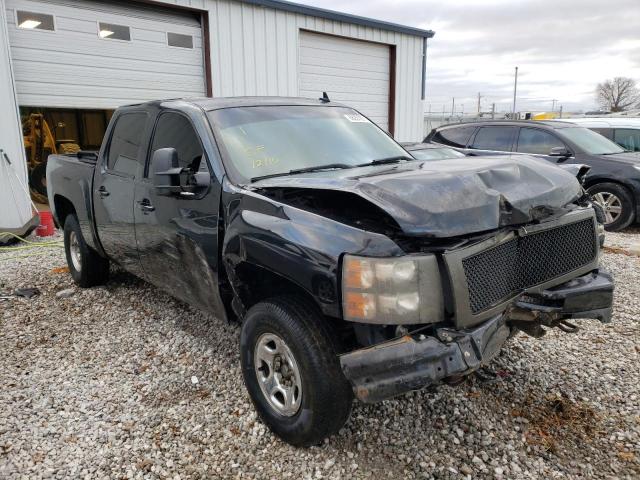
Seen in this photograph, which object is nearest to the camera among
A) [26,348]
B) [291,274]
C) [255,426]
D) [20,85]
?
[291,274]

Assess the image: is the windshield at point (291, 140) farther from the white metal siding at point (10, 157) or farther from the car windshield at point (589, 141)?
the white metal siding at point (10, 157)

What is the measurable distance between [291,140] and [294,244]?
49.5 inches

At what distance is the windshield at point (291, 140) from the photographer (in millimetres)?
3174

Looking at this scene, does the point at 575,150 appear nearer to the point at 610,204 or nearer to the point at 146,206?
the point at 610,204

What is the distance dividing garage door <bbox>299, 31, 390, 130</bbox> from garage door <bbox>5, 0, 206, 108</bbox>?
267 centimetres

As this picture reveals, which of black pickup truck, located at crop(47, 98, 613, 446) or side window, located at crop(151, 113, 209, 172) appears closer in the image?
black pickup truck, located at crop(47, 98, 613, 446)

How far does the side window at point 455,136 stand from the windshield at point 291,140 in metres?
5.73

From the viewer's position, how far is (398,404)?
3033 mm

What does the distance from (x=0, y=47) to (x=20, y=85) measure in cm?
Result: 69

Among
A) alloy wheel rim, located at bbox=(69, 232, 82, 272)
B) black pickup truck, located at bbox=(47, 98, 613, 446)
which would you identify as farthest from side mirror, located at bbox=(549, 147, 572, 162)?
alloy wheel rim, located at bbox=(69, 232, 82, 272)

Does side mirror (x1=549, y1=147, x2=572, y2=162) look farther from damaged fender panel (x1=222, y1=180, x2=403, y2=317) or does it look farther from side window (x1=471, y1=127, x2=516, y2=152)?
damaged fender panel (x1=222, y1=180, x2=403, y2=317)

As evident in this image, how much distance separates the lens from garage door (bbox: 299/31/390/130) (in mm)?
11789

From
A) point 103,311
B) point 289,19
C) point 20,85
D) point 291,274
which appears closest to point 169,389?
point 291,274

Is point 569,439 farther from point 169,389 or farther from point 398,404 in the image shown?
point 169,389
